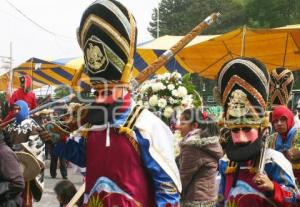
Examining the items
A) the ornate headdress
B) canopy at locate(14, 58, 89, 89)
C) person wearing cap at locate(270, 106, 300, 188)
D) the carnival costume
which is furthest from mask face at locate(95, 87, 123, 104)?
canopy at locate(14, 58, 89, 89)

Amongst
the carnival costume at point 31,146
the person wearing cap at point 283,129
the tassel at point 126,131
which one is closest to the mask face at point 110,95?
the tassel at point 126,131

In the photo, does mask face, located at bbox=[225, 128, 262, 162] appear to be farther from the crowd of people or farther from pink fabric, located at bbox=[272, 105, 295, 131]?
pink fabric, located at bbox=[272, 105, 295, 131]

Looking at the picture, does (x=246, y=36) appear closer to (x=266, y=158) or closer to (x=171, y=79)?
(x=171, y=79)

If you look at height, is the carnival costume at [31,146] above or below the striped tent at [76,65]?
below

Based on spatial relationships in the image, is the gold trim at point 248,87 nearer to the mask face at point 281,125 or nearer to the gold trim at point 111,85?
the gold trim at point 111,85

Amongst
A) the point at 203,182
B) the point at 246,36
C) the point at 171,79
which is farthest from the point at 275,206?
the point at 246,36

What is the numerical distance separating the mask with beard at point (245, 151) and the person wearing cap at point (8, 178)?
85.1 inches

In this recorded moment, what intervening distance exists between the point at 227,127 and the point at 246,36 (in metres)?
9.04

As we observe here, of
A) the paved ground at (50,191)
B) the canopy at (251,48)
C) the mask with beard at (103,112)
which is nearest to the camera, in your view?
the mask with beard at (103,112)

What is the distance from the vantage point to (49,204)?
9.28 m

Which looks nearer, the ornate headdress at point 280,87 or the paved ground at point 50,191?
the ornate headdress at point 280,87

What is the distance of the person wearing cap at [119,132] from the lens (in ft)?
10.3

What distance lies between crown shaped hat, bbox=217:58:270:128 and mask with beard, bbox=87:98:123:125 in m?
0.74

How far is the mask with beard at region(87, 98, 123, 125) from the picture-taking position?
3.29 m
